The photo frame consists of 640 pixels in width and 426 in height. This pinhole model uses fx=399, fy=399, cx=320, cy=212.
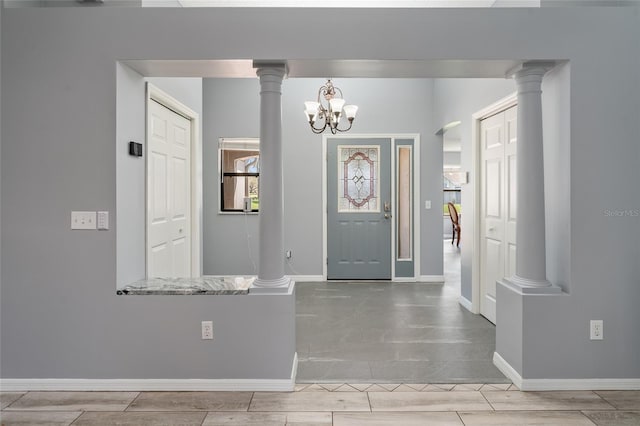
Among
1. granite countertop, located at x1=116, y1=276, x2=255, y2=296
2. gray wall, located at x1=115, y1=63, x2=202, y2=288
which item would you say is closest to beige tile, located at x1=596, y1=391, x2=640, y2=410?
granite countertop, located at x1=116, y1=276, x2=255, y2=296

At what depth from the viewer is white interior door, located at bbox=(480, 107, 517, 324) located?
3.42 m

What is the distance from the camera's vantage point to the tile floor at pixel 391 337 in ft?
8.89

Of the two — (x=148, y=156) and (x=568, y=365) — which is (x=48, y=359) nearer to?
(x=148, y=156)

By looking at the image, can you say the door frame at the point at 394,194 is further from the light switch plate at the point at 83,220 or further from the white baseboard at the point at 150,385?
the light switch plate at the point at 83,220

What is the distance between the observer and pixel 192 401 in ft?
7.70

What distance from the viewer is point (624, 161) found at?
2471 millimetres

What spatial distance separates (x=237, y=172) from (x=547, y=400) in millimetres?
4444

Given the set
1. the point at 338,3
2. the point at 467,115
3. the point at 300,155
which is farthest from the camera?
the point at 300,155

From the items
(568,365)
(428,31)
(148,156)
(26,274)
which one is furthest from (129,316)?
(568,365)

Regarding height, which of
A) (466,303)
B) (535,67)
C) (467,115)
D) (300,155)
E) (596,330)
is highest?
(467,115)

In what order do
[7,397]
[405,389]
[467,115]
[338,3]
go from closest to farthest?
[7,397] < [405,389] < [338,3] < [467,115]

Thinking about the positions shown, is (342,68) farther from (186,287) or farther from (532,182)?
(186,287)

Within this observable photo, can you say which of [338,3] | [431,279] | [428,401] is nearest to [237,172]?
[338,3]

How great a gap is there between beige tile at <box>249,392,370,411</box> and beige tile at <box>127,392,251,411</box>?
0.09 m
